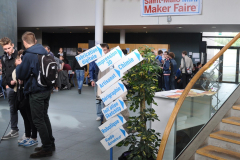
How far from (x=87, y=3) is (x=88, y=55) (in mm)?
10787

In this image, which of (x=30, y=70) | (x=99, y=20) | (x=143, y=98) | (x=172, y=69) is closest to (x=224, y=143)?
(x=143, y=98)

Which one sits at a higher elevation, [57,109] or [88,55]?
[88,55]

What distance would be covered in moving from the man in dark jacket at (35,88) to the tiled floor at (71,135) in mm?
255

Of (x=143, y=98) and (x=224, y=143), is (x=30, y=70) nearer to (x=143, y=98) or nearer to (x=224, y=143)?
(x=143, y=98)

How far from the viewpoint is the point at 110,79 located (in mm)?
3711

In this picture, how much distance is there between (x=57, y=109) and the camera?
7613 mm

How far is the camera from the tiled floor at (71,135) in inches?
168

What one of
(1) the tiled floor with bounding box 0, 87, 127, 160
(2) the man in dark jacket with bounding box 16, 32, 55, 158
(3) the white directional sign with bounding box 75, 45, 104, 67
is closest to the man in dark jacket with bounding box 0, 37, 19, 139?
(1) the tiled floor with bounding box 0, 87, 127, 160

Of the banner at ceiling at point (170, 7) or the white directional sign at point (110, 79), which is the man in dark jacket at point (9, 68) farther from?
the banner at ceiling at point (170, 7)

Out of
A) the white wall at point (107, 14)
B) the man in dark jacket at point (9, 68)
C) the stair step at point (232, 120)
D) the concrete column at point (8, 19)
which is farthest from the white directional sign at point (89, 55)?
the white wall at point (107, 14)

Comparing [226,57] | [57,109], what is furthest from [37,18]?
[226,57]

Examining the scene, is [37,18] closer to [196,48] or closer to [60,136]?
[196,48]

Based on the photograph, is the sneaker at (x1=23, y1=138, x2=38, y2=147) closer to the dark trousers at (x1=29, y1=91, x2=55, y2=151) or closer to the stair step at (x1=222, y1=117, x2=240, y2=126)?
the dark trousers at (x1=29, y1=91, x2=55, y2=151)

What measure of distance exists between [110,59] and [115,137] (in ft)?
3.26
